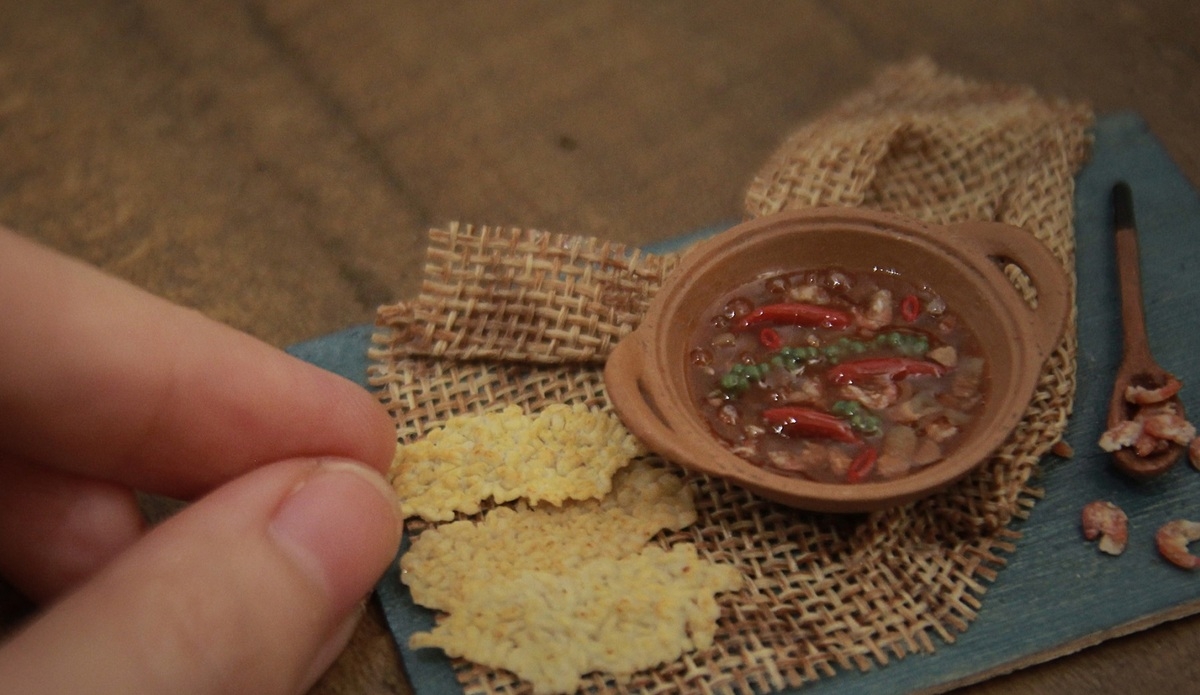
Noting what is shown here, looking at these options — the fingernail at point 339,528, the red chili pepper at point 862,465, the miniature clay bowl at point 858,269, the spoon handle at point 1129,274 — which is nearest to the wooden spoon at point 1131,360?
the spoon handle at point 1129,274

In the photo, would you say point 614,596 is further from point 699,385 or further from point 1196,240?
point 1196,240

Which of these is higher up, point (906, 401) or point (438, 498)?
point (906, 401)

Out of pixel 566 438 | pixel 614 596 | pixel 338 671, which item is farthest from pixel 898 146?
pixel 338 671

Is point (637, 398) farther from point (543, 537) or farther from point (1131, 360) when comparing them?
point (1131, 360)

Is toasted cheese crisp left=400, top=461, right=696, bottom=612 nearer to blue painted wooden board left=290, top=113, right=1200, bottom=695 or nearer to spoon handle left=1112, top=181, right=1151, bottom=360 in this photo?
blue painted wooden board left=290, top=113, right=1200, bottom=695

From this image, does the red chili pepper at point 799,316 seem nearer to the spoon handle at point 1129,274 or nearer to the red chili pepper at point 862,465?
the red chili pepper at point 862,465

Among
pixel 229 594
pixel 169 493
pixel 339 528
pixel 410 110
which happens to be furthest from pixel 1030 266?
pixel 410 110

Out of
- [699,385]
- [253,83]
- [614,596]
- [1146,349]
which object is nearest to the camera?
[614,596]
